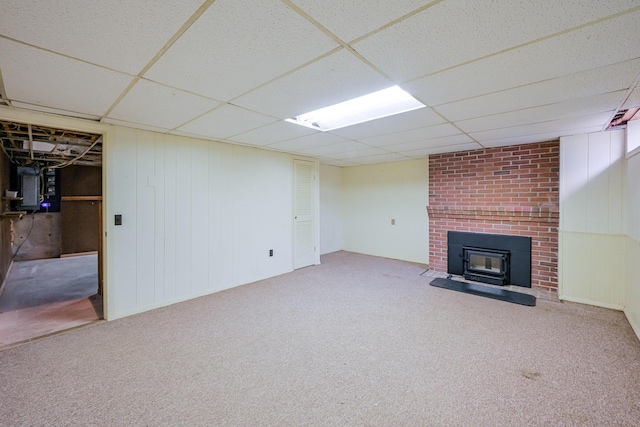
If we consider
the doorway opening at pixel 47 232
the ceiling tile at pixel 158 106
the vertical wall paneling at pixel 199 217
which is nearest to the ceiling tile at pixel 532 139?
the ceiling tile at pixel 158 106

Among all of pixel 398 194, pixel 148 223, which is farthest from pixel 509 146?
pixel 148 223

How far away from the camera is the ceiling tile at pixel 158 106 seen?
209 cm

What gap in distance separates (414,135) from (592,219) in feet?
7.84

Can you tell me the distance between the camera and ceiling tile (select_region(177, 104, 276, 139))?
8.47 feet

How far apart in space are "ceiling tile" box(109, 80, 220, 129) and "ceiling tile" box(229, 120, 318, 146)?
75cm

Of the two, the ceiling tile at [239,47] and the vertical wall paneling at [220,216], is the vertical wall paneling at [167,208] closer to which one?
the vertical wall paneling at [220,216]

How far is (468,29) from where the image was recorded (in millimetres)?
1345

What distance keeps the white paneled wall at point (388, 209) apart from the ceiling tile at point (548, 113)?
2.38m

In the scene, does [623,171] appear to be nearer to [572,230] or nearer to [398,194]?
[572,230]

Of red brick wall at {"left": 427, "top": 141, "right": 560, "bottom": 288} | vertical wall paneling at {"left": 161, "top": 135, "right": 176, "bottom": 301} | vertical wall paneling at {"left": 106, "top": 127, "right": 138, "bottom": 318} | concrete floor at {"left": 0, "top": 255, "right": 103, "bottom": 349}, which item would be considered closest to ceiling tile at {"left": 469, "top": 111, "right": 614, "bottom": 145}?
red brick wall at {"left": 427, "top": 141, "right": 560, "bottom": 288}

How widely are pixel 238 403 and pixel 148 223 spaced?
242 cm

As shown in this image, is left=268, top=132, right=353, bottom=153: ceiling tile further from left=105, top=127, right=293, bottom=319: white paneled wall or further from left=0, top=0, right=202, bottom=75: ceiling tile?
left=0, top=0, right=202, bottom=75: ceiling tile

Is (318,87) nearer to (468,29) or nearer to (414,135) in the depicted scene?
(468,29)

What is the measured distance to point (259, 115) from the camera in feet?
8.79
